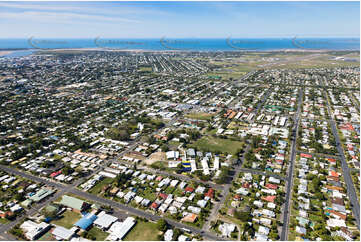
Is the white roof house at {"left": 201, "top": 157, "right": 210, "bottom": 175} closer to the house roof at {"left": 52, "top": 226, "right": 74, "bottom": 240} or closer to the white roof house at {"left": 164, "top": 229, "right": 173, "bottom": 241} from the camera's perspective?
Answer: the white roof house at {"left": 164, "top": 229, "right": 173, "bottom": 241}

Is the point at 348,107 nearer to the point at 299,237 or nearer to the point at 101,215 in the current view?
the point at 299,237

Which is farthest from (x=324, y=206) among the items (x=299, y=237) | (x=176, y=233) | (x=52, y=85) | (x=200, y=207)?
(x=52, y=85)

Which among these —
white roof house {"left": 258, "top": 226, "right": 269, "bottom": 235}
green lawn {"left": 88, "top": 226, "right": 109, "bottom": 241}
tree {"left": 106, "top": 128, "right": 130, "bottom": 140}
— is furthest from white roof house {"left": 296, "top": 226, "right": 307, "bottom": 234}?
tree {"left": 106, "top": 128, "right": 130, "bottom": 140}

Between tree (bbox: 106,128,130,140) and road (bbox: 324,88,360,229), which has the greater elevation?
tree (bbox: 106,128,130,140)

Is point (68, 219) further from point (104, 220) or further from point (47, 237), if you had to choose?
point (104, 220)

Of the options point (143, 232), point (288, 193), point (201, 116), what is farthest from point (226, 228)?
Answer: point (201, 116)

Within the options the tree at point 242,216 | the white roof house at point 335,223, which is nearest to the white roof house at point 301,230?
the white roof house at point 335,223
